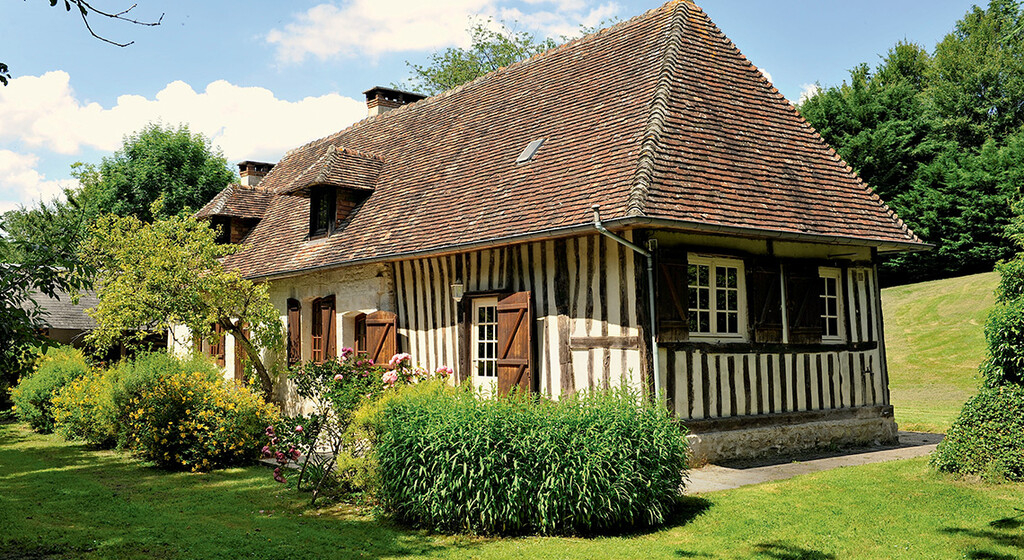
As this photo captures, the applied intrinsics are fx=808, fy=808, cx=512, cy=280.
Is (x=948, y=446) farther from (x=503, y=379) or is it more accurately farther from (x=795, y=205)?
(x=503, y=379)

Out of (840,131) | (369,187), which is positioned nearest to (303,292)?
(369,187)

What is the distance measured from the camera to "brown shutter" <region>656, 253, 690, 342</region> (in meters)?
9.68

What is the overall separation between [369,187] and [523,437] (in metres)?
9.34

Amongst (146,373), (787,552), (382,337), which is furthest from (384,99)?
(787,552)

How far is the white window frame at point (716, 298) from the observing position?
33.6ft

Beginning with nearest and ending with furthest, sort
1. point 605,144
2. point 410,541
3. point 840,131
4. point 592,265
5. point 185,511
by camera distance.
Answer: point 410,541 < point 185,511 < point 592,265 < point 605,144 < point 840,131

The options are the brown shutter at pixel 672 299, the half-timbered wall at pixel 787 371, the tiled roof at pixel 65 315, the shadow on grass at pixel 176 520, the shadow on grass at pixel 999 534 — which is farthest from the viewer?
the tiled roof at pixel 65 315

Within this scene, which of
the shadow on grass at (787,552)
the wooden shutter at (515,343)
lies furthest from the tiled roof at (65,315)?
the shadow on grass at (787,552)

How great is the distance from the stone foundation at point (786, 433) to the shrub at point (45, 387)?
12.8 metres

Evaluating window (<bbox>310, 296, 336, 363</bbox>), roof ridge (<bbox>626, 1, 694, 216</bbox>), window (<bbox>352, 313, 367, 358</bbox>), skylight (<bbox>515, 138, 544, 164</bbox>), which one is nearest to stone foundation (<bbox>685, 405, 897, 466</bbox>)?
roof ridge (<bbox>626, 1, 694, 216</bbox>)

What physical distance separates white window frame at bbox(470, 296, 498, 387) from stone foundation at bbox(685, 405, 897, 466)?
10.2 ft

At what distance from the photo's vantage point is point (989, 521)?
6.92m

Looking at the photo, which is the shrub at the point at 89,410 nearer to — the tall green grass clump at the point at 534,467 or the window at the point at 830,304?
the tall green grass clump at the point at 534,467

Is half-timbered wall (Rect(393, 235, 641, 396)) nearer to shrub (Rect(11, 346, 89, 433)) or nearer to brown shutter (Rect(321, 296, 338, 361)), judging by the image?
brown shutter (Rect(321, 296, 338, 361))
